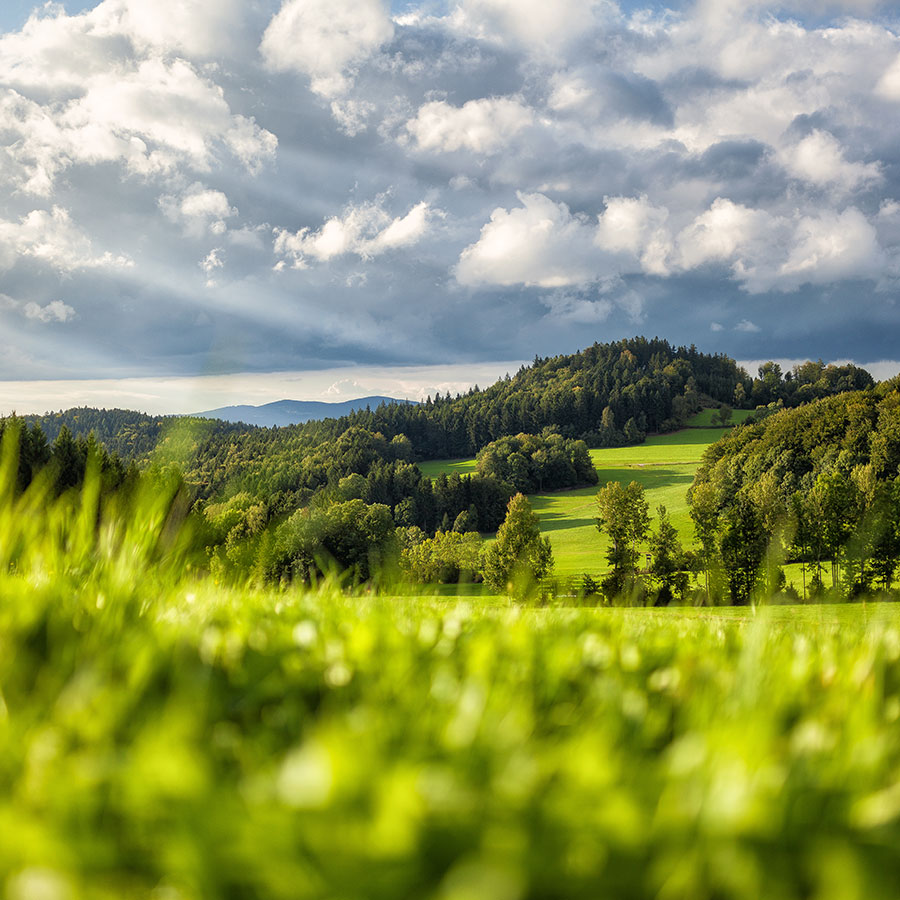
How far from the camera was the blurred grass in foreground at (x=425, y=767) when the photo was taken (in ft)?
2.81

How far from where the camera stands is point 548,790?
1069mm

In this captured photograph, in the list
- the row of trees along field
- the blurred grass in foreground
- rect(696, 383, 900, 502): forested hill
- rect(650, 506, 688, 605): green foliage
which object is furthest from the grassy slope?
the blurred grass in foreground

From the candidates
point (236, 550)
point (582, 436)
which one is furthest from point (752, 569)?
point (582, 436)

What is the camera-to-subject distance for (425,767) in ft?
3.55

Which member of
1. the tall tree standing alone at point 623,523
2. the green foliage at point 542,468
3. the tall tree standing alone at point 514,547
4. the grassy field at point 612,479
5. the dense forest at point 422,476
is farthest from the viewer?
the green foliage at point 542,468

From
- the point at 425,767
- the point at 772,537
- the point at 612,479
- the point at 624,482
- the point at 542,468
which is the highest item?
the point at 425,767

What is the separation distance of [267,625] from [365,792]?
1.57 meters

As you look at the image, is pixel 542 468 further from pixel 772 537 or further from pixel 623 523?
pixel 772 537

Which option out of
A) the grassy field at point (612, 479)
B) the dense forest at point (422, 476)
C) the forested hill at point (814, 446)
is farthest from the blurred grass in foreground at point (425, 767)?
the forested hill at point (814, 446)

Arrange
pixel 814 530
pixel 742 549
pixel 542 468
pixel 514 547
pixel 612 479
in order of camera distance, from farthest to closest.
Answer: pixel 542 468 → pixel 612 479 → pixel 814 530 → pixel 514 547 → pixel 742 549

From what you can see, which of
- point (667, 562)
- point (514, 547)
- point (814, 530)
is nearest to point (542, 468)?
point (667, 562)

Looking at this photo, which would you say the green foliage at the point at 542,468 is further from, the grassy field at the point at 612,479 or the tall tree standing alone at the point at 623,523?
the tall tree standing alone at the point at 623,523

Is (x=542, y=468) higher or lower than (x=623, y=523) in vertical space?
higher

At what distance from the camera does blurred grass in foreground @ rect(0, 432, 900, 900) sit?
86cm
